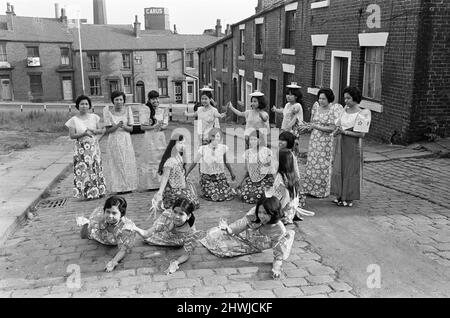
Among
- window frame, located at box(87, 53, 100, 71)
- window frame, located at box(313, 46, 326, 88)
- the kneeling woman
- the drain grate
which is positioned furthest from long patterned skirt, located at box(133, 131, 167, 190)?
window frame, located at box(87, 53, 100, 71)

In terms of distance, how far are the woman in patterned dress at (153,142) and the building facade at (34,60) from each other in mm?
40772

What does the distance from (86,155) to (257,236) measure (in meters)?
3.70

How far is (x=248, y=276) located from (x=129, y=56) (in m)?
43.9

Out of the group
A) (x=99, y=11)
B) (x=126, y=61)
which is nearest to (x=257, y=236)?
(x=126, y=61)

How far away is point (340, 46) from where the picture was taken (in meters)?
13.1

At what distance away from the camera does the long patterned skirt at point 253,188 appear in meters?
7.00

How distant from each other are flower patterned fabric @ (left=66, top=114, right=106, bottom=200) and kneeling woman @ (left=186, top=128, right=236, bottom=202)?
1.73m

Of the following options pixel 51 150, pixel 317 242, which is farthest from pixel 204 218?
pixel 51 150

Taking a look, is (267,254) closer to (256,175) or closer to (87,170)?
(256,175)

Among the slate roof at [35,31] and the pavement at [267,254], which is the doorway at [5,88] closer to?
the slate roof at [35,31]

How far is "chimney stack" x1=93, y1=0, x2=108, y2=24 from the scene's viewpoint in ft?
187

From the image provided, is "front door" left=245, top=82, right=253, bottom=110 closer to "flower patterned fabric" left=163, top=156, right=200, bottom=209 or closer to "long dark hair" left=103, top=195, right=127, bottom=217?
"flower patterned fabric" left=163, top=156, right=200, bottom=209

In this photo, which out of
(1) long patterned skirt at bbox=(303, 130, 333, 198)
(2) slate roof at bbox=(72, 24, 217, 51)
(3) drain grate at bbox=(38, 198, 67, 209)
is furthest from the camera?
(2) slate roof at bbox=(72, 24, 217, 51)
